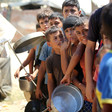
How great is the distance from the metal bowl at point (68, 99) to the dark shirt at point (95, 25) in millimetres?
718

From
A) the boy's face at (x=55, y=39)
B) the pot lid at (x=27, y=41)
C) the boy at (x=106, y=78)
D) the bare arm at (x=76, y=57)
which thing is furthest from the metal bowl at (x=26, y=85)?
the boy at (x=106, y=78)

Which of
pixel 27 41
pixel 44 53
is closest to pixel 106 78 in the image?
pixel 27 41

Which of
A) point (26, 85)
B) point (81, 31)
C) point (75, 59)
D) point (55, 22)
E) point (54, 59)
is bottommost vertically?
point (26, 85)

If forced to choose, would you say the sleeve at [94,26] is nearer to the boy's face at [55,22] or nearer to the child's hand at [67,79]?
the child's hand at [67,79]

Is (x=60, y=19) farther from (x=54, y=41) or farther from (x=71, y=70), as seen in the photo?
(x=71, y=70)

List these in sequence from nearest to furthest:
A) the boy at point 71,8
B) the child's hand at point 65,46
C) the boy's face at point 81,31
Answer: the boy's face at point 81,31, the child's hand at point 65,46, the boy at point 71,8

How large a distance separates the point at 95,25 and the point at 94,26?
1 cm

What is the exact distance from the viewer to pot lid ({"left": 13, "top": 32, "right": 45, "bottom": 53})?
11.8 ft

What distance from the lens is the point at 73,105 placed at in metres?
3.10

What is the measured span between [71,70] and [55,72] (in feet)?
1.91

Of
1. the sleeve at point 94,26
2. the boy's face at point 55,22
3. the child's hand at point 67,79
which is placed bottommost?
the child's hand at point 67,79

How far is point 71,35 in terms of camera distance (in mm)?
3354

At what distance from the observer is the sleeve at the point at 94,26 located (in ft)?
8.47

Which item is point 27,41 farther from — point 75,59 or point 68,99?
Answer: point 68,99
